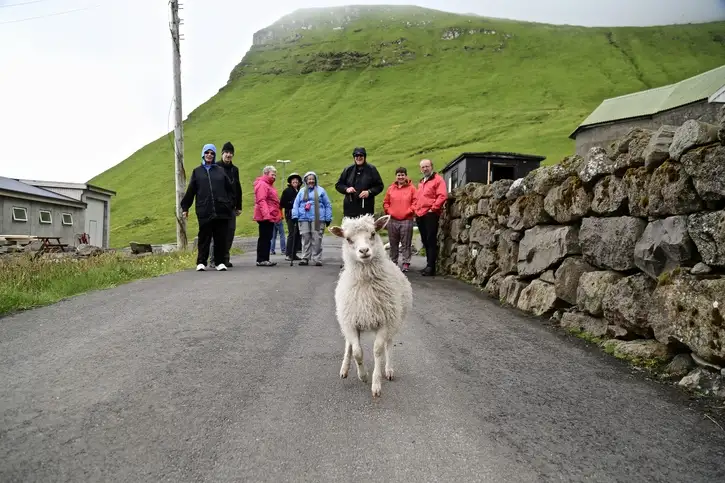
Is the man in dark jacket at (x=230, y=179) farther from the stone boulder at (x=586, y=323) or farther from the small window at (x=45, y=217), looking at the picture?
the small window at (x=45, y=217)

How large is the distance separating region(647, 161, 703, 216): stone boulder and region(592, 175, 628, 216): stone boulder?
0.60 meters

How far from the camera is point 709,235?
4359mm

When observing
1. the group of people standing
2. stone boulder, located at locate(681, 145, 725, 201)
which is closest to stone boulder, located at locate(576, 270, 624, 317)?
stone boulder, located at locate(681, 145, 725, 201)

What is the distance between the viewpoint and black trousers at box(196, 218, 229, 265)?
11.9 meters

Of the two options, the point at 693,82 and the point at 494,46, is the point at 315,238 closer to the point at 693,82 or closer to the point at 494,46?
the point at 693,82

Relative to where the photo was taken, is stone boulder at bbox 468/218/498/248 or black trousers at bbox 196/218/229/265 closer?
stone boulder at bbox 468/218/498/248

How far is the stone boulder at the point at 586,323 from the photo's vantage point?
5.98 metres

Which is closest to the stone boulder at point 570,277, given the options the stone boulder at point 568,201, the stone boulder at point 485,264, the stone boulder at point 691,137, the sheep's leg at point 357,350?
the stone boulder at point 568,201

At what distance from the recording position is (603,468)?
10.2 feet

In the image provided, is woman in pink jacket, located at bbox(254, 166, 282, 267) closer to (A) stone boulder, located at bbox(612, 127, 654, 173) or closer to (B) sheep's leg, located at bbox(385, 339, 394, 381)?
(B) sheep's leg, located at bbox(385, 339, 394, 381)

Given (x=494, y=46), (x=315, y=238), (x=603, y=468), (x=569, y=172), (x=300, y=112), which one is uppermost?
(x=494, y=46)

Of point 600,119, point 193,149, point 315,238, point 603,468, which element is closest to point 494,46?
point 193,149

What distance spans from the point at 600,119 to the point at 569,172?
46.0m

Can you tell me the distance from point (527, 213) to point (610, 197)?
2.32 meters
